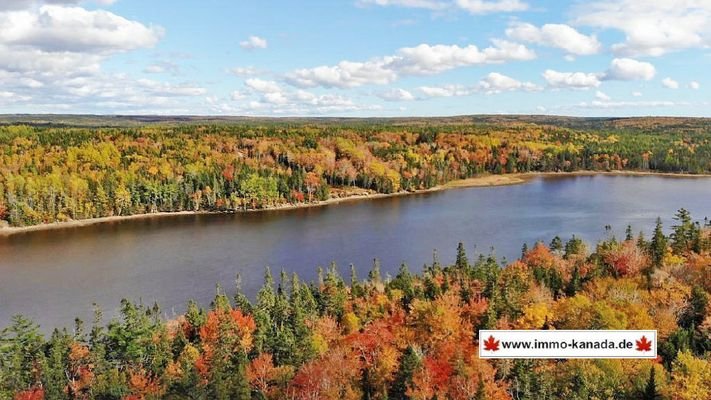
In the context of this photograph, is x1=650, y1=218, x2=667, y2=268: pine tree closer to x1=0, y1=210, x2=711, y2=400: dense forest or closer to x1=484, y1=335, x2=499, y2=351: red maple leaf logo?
x1=0, y1=210, x2=711, y2=400: dense forest

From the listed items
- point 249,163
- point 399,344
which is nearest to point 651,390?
point 399,344

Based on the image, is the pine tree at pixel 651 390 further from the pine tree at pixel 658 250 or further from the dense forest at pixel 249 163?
the dense forest at pixel 249 163

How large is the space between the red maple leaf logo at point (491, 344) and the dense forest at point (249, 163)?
2949 inches

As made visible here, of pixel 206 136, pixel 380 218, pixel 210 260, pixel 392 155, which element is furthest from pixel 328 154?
pixel 210 260

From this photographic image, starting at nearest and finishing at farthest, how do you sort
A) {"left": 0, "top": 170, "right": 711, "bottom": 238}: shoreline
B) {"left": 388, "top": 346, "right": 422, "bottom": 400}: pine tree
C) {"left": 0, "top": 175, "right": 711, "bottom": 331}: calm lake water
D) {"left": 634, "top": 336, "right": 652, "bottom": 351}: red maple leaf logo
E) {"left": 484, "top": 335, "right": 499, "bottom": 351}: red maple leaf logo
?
{"left": 484, "top": 335, "right": 499, "bottom": 351}: red maple leaf logo
{"left": 634, "top": 336, "right": 652, "bottom": 351}: red maple leaf logo
{"left": 388, "top": 346, "right": 422, "bottom": 400}: pine tree
{"left": 0, "top": 175, "right": 711, "bottom": 331}: calm lake water
{"left": 0, "top": 170, "right": 711, "bottom": 238}: shoreline

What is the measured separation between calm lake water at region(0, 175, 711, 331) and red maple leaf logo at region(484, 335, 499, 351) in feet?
89.7

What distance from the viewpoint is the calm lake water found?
164 ft

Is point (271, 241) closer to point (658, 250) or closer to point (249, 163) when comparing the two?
point (658, 250)

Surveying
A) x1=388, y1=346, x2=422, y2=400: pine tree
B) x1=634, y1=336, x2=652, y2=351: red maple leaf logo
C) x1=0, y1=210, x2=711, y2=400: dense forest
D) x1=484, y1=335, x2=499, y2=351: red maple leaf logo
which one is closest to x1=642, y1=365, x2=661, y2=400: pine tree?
x1=0, y1=210, x2=711, y2=400: dense forest

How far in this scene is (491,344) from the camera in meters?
23.7

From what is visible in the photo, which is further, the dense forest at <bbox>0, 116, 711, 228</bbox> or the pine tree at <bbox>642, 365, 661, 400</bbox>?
the dense forest at <bbox>0, 116, 711, 228</bbox>

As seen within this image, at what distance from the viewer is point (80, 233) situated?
77438mm

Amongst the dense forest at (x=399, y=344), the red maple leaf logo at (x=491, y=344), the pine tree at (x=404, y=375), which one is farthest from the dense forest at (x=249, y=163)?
the red maple leaf logo at (x=491, y=344)

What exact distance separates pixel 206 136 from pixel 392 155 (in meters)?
38.8
